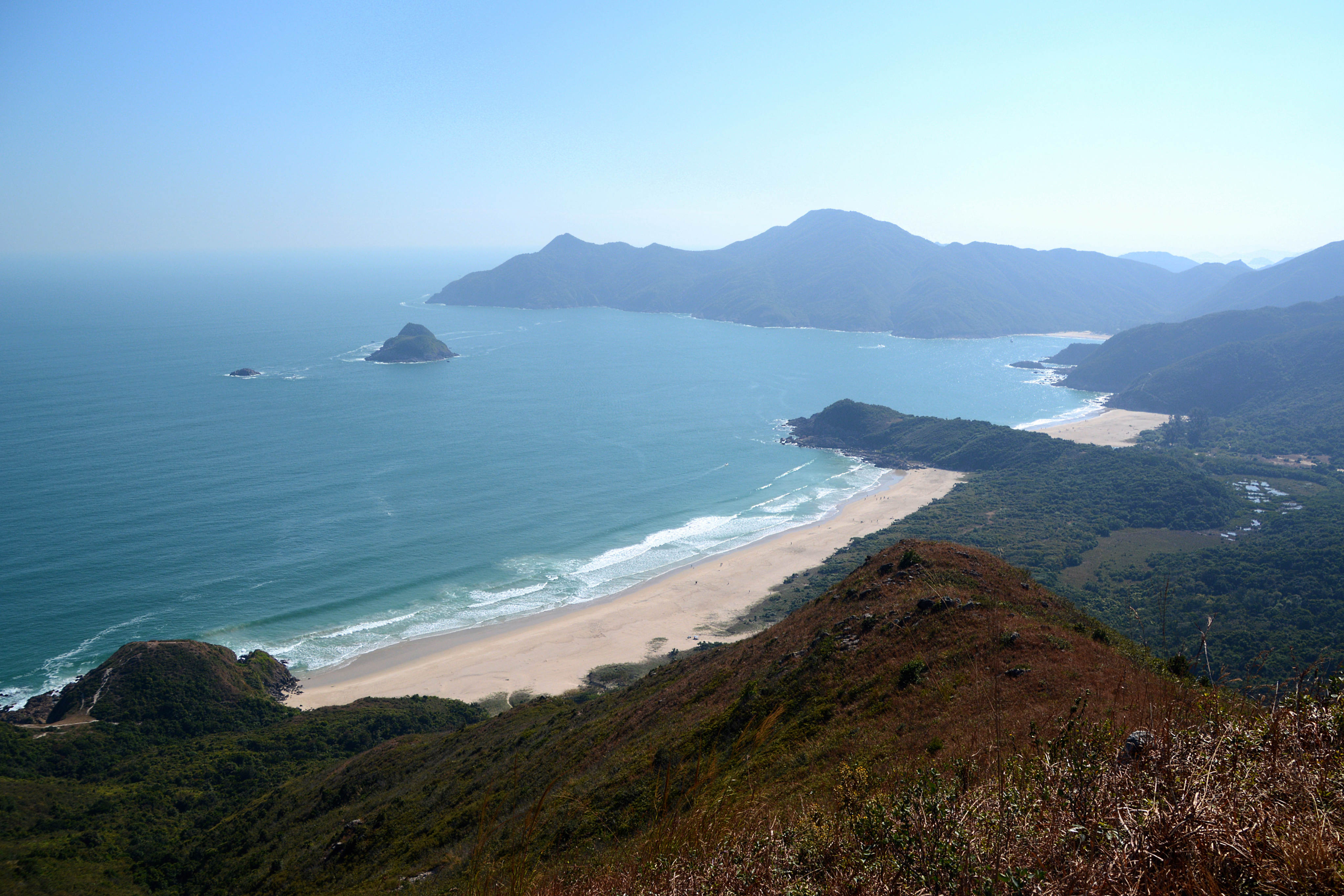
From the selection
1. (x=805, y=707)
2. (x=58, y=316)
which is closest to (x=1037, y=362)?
(x=805, y=707)

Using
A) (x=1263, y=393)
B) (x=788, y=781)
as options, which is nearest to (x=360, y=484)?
(x=788, y=781)

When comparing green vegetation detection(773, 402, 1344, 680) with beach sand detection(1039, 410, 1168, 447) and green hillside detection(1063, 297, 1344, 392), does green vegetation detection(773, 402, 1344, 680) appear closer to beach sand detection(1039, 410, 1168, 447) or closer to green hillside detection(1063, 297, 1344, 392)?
beach sand detection(1039, 410, 1168, 447)

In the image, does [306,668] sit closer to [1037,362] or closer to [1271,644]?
[1271,644]

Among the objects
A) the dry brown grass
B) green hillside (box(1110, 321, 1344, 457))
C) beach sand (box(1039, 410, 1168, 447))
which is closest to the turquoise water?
beach sand (box(1039, 410, 1168, 447))

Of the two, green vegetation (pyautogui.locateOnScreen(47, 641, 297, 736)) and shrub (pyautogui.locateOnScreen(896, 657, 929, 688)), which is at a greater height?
shrub (pyautogui.locateOnScreen(896, 657, 929, 688))

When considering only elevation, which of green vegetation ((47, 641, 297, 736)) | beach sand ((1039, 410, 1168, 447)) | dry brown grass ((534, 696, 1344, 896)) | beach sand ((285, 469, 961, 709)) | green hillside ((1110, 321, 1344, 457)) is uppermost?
dry brown grass ((534, 696, 1344, 896))
